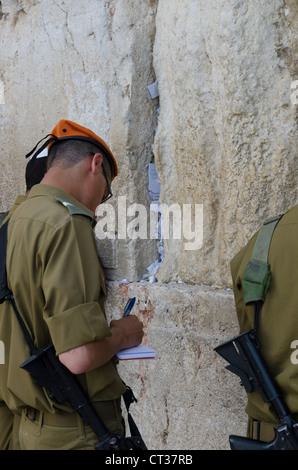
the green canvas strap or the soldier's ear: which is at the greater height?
the soldier's ear

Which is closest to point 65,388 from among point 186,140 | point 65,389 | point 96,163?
point 65,389

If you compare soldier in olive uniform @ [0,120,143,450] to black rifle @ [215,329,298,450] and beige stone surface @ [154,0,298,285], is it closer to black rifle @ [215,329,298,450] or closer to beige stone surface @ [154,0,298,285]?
black rifle @ [215,329,298,450]

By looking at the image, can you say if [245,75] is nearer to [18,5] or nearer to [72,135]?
[72,135]

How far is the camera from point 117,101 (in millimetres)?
3301

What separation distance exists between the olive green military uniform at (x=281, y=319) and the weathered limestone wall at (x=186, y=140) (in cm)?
79

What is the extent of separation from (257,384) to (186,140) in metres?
1.53

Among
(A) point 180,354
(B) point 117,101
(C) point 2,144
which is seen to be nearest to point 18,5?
(C) point 2,144

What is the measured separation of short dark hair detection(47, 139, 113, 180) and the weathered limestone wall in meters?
0.79

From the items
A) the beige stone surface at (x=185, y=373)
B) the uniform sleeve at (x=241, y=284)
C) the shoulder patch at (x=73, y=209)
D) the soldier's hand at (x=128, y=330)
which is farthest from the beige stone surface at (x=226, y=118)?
the shoulder patch at (x=73, y=209)

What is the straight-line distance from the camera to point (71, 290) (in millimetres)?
1657

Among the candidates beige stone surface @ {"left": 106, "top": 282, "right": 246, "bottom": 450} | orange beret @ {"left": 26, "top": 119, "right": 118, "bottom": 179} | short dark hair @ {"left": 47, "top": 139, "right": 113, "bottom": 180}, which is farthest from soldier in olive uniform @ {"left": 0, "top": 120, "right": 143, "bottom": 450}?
beige stone surface @ {"left": 106, "top": 282, "right": 246, "bottom": 450}

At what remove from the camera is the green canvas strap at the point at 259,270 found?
5.48 feet

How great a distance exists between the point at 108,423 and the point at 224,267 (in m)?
1.13

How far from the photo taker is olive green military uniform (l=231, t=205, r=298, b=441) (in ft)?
5.31
